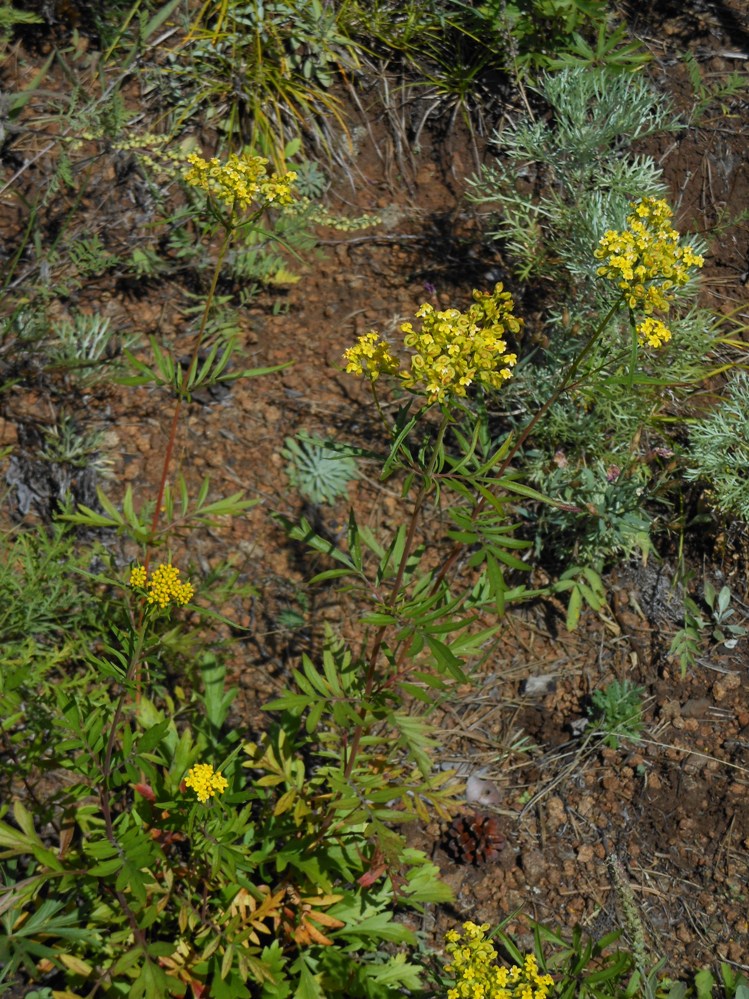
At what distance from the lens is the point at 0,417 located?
3.55 meters

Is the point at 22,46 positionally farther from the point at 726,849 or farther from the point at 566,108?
the point at 726,849

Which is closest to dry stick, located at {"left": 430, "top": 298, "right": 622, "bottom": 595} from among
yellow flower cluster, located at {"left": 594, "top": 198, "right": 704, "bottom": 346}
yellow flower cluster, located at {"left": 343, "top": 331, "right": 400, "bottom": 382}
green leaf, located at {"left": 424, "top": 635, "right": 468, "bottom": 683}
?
yellow flower cluster, located at {"left": 594, "top": 198, "right": 704, "bottom": 346}

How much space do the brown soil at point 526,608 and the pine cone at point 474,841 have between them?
0.03 metres

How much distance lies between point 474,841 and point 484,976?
2.66 feet

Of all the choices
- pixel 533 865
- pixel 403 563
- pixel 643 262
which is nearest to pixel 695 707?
pixel 533 865

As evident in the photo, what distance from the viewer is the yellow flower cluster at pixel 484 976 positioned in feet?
6.76

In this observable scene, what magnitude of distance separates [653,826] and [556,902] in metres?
0.42

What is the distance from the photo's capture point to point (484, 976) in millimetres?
2104

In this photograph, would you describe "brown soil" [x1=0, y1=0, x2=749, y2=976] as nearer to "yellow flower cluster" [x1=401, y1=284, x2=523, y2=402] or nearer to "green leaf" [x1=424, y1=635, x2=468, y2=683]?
"green leaf" [x1=424, y1=635, x2=468, y2=683]

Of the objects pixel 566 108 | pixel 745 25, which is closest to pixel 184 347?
pixel 566 108

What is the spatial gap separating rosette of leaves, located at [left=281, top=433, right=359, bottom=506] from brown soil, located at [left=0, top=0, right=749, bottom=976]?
0.06 m

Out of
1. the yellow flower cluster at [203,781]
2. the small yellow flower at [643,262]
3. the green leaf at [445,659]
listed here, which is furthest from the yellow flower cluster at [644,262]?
the yellow flower cluster at [203,781]

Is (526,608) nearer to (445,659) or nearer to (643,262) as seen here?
(445,659)

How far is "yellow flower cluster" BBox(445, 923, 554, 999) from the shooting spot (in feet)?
6.76
